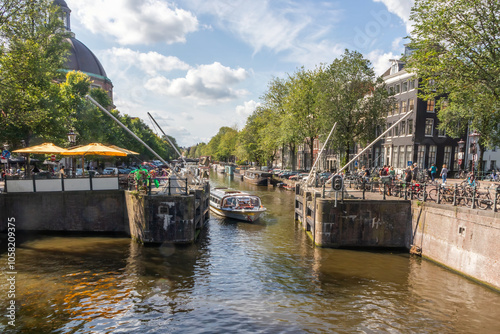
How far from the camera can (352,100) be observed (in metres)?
40.7

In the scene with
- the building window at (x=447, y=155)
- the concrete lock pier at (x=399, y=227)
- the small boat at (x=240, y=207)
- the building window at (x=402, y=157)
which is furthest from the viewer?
the building window at (x=402, y=157)

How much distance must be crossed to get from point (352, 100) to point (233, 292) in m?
33.1

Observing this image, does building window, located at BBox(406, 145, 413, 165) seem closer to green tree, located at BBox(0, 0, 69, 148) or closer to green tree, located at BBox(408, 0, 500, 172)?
green tree, located at BBox(408, 0, 500, 172)

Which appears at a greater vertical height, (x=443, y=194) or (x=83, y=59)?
(x=83, y=59)

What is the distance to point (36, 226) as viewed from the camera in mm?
22000

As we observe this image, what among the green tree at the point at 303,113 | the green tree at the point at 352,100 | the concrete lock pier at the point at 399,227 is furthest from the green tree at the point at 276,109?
the concrete lock pier at the point at 399,227

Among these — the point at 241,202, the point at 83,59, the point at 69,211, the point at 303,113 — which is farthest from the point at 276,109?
the point at 83,59

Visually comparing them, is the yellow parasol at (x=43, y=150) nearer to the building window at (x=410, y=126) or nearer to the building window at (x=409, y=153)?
the building window at (x=409, y=153)

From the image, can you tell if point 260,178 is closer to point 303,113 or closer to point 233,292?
point 303,113

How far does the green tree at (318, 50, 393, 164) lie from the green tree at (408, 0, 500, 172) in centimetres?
1727

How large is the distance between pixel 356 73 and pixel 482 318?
3421 cm

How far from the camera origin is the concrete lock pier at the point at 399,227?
50.5 ft

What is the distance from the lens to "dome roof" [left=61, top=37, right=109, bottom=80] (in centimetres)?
8675

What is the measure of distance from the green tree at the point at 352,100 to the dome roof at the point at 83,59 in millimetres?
73910
